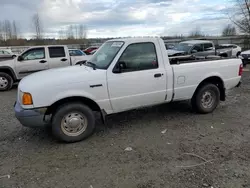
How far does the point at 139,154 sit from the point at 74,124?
1.29 metres

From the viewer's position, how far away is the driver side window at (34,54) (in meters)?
9.50

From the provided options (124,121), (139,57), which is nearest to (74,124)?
(124,121)

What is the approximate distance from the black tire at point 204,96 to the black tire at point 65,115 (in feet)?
8.51

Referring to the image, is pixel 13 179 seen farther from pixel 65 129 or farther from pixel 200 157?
pixel 200 157

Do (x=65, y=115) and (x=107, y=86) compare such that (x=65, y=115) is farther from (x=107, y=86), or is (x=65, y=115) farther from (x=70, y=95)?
(x=107, y=86)

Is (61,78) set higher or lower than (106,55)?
lower

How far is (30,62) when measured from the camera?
31.1 ft

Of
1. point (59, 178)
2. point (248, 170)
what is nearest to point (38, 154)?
point (59, 178)

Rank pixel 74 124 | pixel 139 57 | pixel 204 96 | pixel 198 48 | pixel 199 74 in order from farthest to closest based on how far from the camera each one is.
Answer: pixel 198 48 → pixel 204 96 → pixel 199 74 → pixel 139 57 → pixel 74 124

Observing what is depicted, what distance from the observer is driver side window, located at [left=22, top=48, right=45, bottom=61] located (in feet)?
31.2

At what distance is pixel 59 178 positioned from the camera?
3.08 meters

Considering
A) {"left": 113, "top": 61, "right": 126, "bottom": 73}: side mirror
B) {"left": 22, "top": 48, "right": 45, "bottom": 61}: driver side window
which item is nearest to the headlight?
{"left": 113, "top": 61, "right": 126, "bottom": 73}: side mirror

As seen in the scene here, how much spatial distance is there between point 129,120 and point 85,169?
2115 mm

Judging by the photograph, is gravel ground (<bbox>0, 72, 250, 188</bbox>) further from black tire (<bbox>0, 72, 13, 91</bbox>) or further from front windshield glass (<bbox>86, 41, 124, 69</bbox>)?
black tire (<bbox>0, 72, 13, 91</bbox>)
